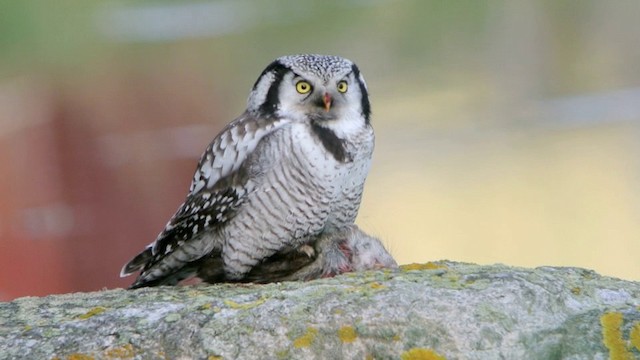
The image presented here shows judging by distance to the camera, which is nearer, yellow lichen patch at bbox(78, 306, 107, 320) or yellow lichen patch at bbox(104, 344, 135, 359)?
yellow lichen patch at bbox(104, 344, 135, 359)

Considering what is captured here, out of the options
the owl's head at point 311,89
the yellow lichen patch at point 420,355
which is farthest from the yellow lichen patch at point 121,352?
the owl's head at point 311,89

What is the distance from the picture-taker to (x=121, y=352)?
2.19m

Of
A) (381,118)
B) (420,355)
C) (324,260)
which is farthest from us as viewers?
(381,118)

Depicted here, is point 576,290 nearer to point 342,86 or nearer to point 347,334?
point 347,334

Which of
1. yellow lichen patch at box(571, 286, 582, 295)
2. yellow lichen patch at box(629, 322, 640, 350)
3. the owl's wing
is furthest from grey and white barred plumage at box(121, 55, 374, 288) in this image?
yellow lichen patch at box(629, 322, 640, 350)

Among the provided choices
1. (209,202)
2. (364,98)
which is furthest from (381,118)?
(209,202)

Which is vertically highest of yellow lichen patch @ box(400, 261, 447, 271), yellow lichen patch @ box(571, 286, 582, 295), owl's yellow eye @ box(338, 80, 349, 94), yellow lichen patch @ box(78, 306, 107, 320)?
owl's yellow eye @ box(338, 80, 349, 94)

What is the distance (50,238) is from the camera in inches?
213

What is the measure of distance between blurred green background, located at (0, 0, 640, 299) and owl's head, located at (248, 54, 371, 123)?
1.79 meters

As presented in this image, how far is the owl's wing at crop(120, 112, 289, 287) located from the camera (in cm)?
320

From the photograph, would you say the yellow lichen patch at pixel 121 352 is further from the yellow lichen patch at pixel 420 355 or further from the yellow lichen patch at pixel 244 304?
the yellow lichen patch at pixel 420 355

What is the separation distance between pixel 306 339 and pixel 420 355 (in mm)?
227

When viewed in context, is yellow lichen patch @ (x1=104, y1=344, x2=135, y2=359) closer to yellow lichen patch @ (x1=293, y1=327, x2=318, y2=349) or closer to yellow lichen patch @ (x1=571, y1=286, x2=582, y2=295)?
yellow lichen patch @ (x1=293, y1=327, x2=318, y2=349)

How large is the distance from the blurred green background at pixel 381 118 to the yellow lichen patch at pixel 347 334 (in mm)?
2879
